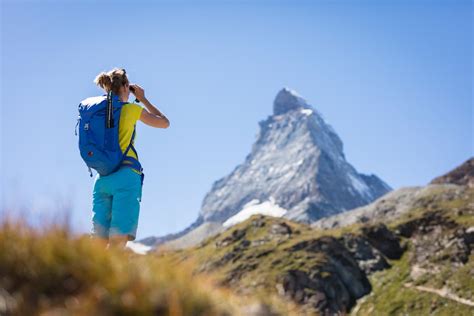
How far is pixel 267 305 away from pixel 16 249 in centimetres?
232

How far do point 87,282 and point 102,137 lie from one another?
4100 mm

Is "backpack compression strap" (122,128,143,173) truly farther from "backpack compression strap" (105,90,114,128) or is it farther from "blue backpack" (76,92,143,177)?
"backpack compression strap" (105,90,114,128)

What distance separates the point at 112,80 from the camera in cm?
926

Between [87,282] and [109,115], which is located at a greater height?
[109,115]

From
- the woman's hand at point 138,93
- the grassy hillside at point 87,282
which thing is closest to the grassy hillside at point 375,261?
the woman's hand at point 138,93

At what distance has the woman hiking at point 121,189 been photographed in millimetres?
8297

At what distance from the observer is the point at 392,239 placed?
191m

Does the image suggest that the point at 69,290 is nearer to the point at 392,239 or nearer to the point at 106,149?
the point at 106,149

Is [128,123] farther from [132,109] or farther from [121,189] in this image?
[121,189]

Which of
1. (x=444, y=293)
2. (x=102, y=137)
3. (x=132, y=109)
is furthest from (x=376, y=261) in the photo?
(x=102, y=137)

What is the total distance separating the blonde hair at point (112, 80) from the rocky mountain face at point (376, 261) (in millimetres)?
137052

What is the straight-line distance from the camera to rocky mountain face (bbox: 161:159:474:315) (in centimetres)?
15225

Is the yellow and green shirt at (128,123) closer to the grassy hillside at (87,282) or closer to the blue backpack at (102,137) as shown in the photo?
the blue backpack at (102,137)

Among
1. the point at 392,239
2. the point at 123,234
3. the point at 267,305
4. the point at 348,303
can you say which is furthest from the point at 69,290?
the point at 392,239
